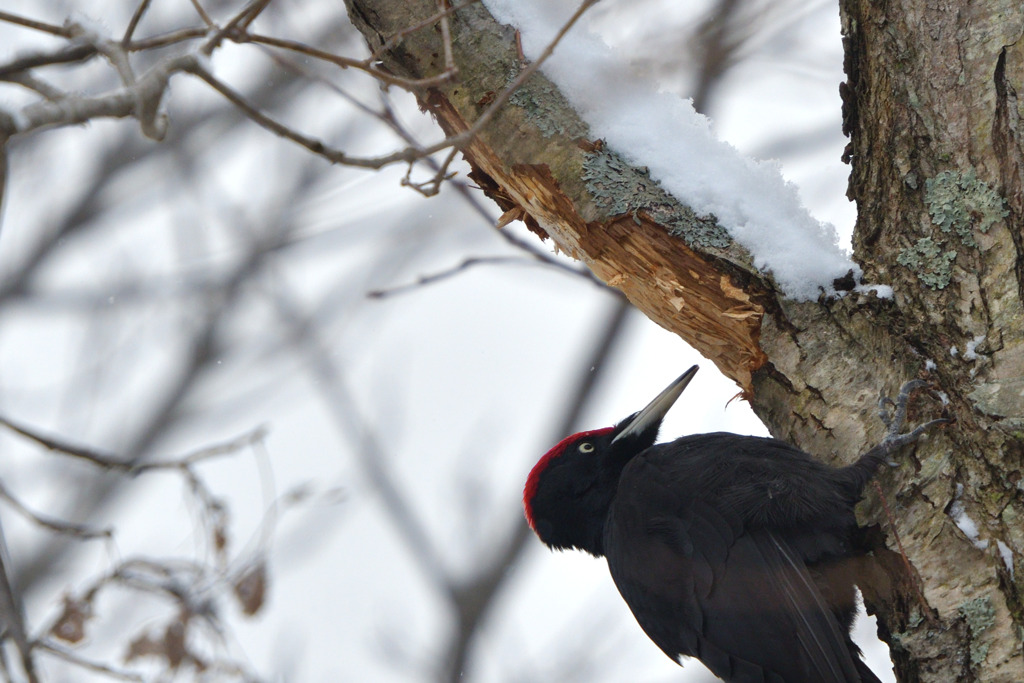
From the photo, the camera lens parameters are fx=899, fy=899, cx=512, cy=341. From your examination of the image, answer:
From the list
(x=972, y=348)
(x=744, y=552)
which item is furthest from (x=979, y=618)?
(x=744, y=552)

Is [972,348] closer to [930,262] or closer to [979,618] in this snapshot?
[930,262]

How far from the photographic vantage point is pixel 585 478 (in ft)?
11.6

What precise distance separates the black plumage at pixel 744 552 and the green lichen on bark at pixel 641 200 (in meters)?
0.68

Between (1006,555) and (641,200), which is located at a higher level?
(641,200)

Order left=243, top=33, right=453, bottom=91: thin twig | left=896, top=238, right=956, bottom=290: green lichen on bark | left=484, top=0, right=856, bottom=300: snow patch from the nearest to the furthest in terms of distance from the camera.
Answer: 1. left=243, top=33, right=453, bottom=91: thin twig
2. left=896, top=238, right=956, bottom=290: green lichen on bark
3. left=484, top=0, right=856, bottom=300: snow patch

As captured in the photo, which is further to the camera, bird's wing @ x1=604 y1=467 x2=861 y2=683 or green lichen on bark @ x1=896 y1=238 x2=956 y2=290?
bird's wing @ x1=604 y1=467 x2=861 y2=683

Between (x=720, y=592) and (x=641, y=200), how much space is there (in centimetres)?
125

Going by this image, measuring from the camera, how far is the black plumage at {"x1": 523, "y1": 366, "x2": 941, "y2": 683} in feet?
8.66

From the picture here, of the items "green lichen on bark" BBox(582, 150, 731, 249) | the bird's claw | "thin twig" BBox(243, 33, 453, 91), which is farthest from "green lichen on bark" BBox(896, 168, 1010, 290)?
"thin twig" BBox(243, 33, 453, 91)

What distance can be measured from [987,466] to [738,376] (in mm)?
818

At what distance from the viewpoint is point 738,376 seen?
2.83 meters

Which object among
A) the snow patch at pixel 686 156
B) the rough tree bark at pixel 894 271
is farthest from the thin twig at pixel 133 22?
the snow patch at pixel 686 156

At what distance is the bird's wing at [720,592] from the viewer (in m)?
2.66

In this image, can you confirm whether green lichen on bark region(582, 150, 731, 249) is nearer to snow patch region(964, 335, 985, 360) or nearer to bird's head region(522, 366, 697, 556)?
snow patch region(964, 335, 985, 360)
